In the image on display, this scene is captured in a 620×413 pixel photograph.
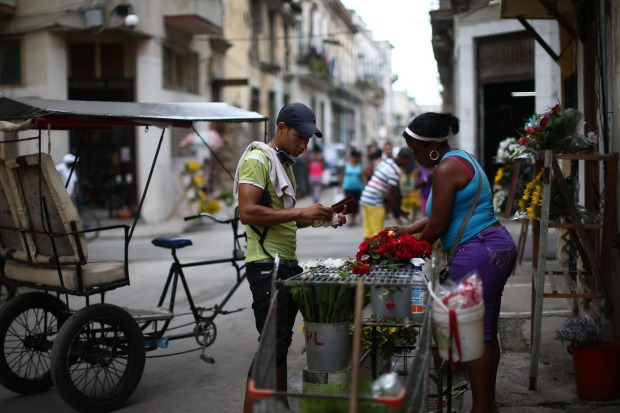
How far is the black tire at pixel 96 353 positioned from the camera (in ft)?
16.5

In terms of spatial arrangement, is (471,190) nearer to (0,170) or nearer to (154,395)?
(154,395)

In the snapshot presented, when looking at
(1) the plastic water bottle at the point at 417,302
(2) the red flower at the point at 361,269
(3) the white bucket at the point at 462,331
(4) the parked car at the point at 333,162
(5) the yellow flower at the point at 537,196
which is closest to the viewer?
(3) the white bucket at the point at 462,331

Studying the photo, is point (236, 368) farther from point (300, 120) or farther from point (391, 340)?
point (300, 120)

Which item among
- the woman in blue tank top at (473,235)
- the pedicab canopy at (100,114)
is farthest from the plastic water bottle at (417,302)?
the pedicab canopy at (100,114)

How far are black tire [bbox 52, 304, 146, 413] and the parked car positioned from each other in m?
26.2

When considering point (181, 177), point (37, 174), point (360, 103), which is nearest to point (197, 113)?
point (37, 174)

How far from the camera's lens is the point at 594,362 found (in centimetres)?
506

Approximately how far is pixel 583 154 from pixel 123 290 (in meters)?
6.66

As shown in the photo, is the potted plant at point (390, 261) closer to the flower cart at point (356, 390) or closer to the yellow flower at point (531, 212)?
the flower cart at point (356, 390)

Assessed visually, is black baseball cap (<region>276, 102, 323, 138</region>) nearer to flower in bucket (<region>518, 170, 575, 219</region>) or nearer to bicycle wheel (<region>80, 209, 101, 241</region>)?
flower in bucket (<region>518, 170, 575, 219</region>)

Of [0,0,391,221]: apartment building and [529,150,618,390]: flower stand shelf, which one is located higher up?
[0,0,391,221]: apartment building

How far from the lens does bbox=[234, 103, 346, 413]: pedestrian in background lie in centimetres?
427

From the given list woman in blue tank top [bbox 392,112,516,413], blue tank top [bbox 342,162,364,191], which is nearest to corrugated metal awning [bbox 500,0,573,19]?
woman in blue tank top [bbox 392,112,516,413]

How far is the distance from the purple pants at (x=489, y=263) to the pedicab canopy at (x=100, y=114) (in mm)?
2611
